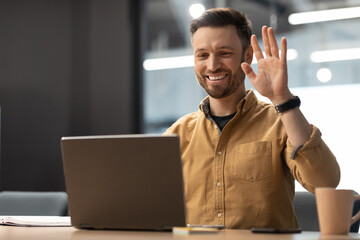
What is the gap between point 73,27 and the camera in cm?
455

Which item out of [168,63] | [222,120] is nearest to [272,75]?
[222,120]

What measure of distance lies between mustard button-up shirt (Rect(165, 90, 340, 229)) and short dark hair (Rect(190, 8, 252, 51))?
0.29 meters

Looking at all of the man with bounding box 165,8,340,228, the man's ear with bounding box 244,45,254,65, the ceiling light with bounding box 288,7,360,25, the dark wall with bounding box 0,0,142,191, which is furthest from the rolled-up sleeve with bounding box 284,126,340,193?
the dark wall with bounding box 0,0,142,191

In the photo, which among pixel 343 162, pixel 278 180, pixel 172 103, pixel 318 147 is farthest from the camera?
pixel 172 103

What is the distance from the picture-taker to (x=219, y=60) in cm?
215

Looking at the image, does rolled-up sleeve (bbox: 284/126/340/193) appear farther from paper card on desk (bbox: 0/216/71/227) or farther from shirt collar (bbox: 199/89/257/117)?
paper card on desk (bbox: 0/216/71/227)

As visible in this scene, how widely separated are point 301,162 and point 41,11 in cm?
342

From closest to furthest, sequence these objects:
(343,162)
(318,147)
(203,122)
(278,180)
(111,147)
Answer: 1. (111,147)
2. (318,147)
3. (278,180)
4. (203,122)
5. (343,162)

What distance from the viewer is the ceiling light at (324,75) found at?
412 centimetres

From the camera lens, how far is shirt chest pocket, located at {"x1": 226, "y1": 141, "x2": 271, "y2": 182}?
202 centimetres

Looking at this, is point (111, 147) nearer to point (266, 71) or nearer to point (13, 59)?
point (266, 71)

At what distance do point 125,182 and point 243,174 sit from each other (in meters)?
0.66

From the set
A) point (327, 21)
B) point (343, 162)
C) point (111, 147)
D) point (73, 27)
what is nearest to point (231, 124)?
point (111, 147)

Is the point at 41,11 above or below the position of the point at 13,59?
above
